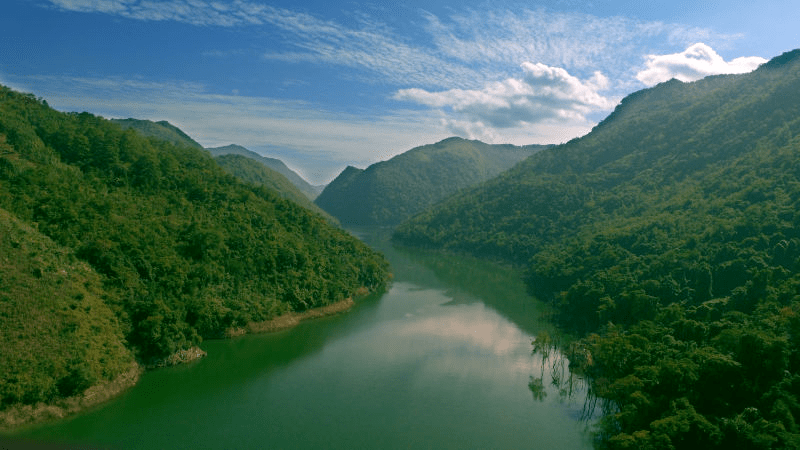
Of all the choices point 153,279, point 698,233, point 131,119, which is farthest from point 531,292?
point 131,119

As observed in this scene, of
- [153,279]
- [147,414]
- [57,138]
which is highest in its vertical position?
[57,138]

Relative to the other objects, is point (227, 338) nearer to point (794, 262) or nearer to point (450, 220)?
point (794, 262)

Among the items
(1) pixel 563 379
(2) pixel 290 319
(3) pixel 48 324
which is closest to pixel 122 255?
(3) pixel 48 324

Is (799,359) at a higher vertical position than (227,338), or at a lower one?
higher

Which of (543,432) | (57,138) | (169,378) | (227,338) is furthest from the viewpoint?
(57,138)

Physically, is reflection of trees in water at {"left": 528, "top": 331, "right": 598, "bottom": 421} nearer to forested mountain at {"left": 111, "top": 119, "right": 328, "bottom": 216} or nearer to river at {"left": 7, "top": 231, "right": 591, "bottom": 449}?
river at {"left": 7, "top": 231, "right": 591, "bottom": 449}

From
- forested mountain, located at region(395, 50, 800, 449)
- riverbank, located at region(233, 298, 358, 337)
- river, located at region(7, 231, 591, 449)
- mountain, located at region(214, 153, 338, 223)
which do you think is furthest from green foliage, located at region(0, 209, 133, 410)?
mountain, located at region(214, 153, 338, 223)

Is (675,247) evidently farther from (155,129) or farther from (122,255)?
(155,129)
